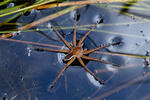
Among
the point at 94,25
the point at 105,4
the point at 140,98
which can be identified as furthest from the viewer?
the point at 105,4

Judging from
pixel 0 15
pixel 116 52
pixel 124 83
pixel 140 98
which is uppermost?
pixel 0 15

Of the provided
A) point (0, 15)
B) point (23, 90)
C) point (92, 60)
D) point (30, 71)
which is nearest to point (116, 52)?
point (92, 60)

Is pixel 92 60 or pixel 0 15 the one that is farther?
pixel 0 15

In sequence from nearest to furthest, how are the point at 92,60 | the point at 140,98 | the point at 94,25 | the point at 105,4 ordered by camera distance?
1. the point at 140,98
2. the point at 92,60
3. the point at 94,25
4. the point at 105,4

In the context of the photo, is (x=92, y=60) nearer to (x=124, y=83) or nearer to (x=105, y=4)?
(x=124, y=83)

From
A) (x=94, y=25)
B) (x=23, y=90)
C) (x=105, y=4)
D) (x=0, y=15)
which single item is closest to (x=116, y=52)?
(x=94, y=25)

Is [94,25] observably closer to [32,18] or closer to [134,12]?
[134,12]

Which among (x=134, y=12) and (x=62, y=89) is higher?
(x=134, y=12)
